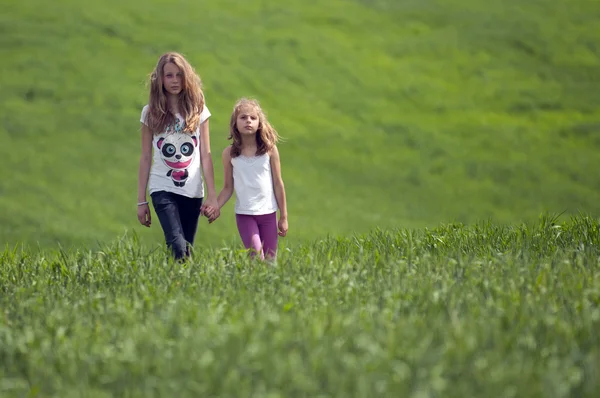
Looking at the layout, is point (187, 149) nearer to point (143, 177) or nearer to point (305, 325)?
point (143, 177)

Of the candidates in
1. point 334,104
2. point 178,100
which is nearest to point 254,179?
point 178,100

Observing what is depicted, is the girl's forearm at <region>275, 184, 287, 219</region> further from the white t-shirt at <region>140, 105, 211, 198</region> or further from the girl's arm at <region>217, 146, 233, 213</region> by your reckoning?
the white t-shirt at <region>140, 105, 211, 198</region>

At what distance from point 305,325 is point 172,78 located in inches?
82.4

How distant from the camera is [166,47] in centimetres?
1093

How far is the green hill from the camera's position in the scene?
841cm

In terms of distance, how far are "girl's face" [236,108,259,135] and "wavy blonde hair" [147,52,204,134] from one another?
0.24m

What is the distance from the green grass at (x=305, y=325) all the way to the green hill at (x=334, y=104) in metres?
3.26

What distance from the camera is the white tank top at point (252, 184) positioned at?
15.6 ft

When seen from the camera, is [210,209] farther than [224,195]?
No

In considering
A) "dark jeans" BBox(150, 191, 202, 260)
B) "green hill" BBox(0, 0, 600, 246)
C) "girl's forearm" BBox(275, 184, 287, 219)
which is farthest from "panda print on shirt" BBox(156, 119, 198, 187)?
"green hill" BBox(0, 0, 600, 246)

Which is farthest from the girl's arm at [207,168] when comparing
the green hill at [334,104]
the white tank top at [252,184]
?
the green hill at [334,104]

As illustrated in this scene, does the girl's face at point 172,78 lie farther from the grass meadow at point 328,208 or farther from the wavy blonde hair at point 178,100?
the grass meadow at point 328,208

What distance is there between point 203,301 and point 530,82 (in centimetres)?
867

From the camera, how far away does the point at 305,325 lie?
10.4 ft
